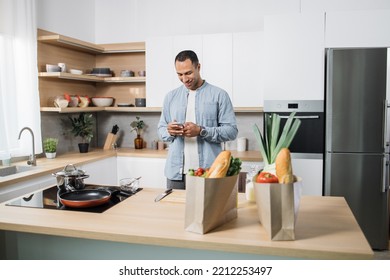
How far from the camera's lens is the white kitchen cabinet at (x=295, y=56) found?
11.5 feet

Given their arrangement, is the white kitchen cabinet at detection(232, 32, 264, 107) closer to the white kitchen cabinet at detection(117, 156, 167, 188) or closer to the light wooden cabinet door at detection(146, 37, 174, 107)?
the light wooden cabinet door at detection(146, 37, 174, 107)

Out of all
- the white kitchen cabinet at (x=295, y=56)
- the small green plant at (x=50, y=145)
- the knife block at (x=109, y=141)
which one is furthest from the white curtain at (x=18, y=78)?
the white kitchen cabinet at (x=295, y=56)

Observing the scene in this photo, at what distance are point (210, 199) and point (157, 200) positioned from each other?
0.58 metres

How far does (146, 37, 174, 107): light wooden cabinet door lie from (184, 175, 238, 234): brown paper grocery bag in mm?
2728

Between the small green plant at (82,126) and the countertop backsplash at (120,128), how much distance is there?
0.31 ft

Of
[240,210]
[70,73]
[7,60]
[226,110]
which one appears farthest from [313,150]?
[7,60]

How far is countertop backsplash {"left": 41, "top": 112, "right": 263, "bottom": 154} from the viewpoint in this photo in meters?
4.01

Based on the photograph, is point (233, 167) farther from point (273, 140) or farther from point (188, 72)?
point (188, 72)

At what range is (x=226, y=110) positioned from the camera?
267cm

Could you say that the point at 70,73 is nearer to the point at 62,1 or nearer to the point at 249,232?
the point at 62,1

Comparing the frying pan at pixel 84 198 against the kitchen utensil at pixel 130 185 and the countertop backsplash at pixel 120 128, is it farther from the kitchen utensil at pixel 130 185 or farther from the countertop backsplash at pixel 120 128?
the countertop backsplash at pixel 120 128

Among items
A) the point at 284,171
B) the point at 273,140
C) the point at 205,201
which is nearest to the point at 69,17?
the point at 273,140

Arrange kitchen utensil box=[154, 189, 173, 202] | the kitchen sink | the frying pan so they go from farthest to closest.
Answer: the kitchen sink
kitchen utensil box=[154, 189, 173, 202]
the frying pan

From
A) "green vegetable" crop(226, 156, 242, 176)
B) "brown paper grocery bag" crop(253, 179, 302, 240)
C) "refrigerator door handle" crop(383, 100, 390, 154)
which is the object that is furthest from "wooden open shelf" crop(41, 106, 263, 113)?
"brown paper grocery bag" crop(253, 179, 302, 240)
